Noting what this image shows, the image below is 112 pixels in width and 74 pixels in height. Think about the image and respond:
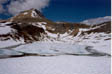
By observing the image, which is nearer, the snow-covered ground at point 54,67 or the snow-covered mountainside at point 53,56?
the snow-covered ground at point 54,67

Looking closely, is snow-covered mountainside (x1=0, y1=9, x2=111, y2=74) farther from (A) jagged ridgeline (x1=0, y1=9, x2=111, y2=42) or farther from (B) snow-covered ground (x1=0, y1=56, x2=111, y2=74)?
(A) jagged ridgeline (x1=0, y1=9, x2=111, y2=42)

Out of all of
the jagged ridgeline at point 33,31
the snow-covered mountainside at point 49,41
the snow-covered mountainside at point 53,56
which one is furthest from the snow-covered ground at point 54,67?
the jagged ridgeline at point 33,31

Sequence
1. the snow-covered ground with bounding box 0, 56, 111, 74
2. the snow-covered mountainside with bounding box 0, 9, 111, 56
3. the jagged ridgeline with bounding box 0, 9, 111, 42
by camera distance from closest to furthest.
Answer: the snow-covered ground with bounding box 0, 56, 111, 74 < the snow-covered mountainside with bounding box 0, 9, 111, 56 < the jagged ridgeline with bounding box 0, 9, 111, 42

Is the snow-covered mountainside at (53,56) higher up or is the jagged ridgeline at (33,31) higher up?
the jagged ridgeline at (33,31)

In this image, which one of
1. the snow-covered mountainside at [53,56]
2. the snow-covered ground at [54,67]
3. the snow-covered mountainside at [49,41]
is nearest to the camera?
the snow-covered ground at [54,67]

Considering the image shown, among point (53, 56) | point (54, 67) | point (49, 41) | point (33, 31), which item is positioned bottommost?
point (49, 41)

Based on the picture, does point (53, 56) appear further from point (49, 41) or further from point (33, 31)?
point (33, 31)

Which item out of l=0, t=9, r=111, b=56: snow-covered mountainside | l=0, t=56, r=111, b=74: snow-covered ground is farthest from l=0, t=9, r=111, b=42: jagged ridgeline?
l=0, t=56, r=111, b=74: snow-covered ground

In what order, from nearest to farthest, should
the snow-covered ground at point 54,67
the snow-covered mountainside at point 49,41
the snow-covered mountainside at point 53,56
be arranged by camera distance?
the snow-covered ground at point 54,67, the snow-covered mountainside at point 53,56, the snow-covered mountainside at point 49,41

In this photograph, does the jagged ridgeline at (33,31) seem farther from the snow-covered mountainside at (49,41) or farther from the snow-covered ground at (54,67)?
the snow-covered ground at (54,67)

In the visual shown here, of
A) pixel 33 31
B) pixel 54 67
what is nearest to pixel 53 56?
pixel 54 67

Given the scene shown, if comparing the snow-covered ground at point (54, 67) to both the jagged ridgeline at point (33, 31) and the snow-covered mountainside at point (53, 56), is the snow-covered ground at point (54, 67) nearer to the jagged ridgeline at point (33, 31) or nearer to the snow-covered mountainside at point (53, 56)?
the snow-covered mountainside at point (53, 56)

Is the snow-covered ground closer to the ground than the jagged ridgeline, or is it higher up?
closer to the ground

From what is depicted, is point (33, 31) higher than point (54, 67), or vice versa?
point (33, 31)
